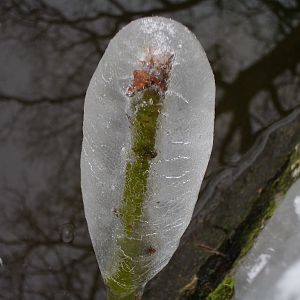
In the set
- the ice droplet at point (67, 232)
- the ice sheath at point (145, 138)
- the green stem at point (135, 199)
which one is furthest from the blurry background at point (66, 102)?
the ice sheath at point (145, 138)

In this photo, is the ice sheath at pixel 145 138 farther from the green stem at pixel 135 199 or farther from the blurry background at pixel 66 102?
the blurry background at pixel 66 102

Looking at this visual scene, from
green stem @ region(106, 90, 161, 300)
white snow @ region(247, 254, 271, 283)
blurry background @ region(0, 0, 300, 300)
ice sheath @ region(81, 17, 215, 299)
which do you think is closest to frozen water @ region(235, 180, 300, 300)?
white snow @ region(247, 254, 271, 283)

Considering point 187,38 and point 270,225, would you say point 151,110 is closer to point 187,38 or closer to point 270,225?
point 187,38

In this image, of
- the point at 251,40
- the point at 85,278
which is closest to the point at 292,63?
the point at 251,40

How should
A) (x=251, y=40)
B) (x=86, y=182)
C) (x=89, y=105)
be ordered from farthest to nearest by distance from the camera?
(x=251, y=40)
(x=86, y=182)
(x=89, y=105)

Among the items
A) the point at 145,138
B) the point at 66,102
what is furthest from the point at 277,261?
the point at 145,138
